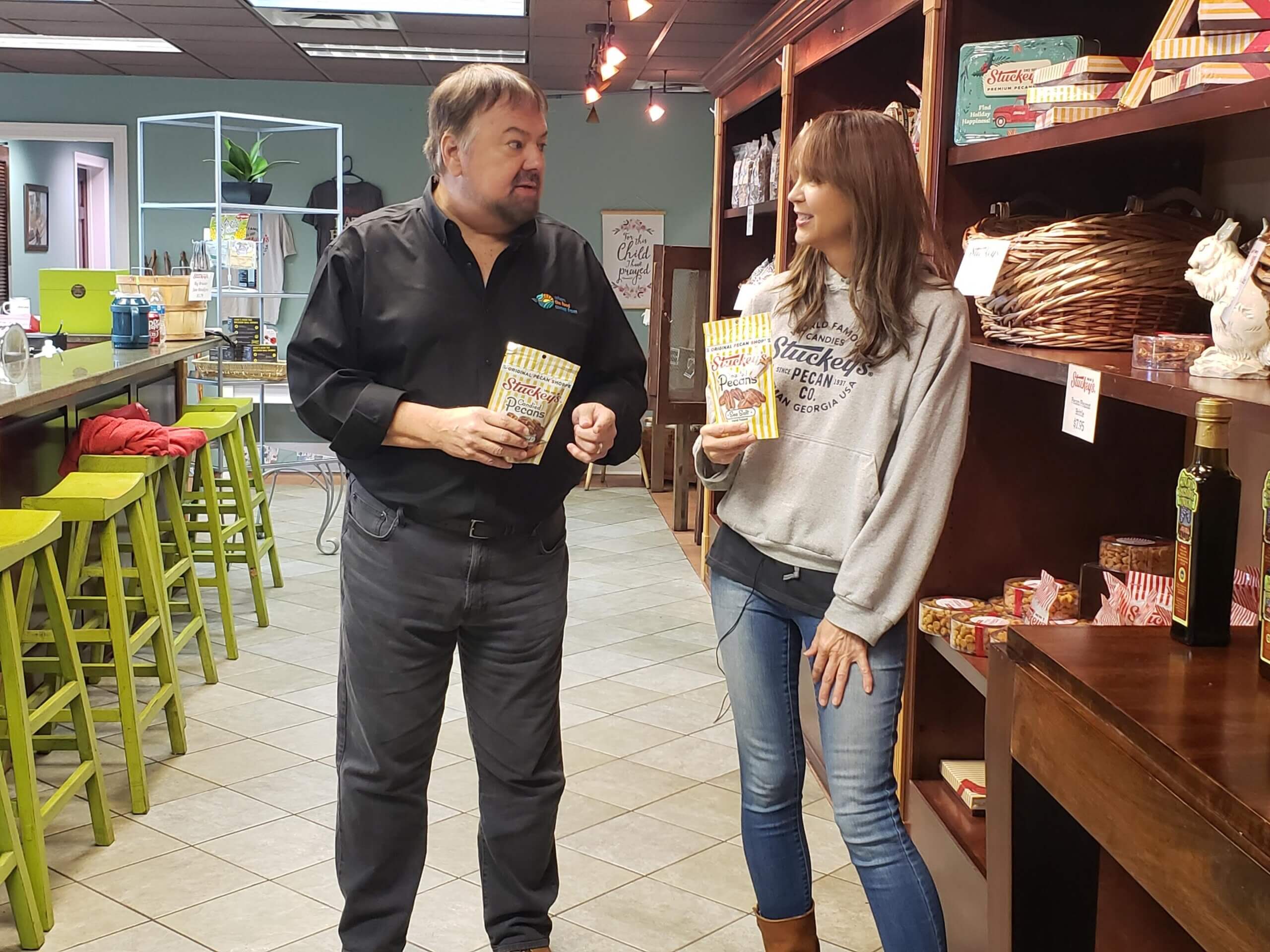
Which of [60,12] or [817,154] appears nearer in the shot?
[817,154]

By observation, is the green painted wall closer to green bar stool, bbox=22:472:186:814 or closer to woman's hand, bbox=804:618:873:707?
green bar stool, bbox=22:472:186:814

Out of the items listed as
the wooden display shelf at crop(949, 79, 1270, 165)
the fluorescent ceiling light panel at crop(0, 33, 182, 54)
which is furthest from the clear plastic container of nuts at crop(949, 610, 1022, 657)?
the fluorescent ceiling light panel at crop(0, 33, 182, 54)

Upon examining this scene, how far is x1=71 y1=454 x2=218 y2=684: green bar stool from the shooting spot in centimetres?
368

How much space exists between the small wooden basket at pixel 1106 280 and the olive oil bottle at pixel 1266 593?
82 centimetres

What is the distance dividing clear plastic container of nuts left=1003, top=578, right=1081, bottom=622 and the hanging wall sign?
7582mm

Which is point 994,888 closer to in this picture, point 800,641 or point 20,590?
point 800,641

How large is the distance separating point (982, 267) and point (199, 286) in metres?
4.13

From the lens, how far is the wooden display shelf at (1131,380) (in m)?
1.48

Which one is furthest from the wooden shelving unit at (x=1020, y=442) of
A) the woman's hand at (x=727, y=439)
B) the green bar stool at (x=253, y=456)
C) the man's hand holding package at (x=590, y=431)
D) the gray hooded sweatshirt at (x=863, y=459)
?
the green bar stool at (x=253, y=456)

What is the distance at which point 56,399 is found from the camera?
347 cm

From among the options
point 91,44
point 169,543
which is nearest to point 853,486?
point 169,543

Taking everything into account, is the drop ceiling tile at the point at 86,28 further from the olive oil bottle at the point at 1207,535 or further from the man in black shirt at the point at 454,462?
the olive oil bottle at the point at 1207,535

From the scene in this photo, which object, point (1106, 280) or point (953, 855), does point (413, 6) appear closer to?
point (1106, 280)

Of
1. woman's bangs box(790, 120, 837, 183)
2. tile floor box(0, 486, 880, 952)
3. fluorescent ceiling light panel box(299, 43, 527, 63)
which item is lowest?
tile floor box(0, 486, 880, 952)
